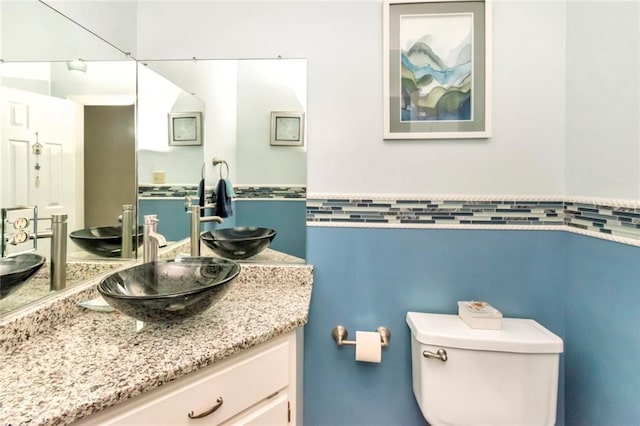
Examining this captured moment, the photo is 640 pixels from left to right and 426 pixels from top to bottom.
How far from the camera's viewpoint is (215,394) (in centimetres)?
78

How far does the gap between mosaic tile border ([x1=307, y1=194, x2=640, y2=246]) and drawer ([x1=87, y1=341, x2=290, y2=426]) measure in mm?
582

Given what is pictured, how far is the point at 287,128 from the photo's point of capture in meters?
1.33

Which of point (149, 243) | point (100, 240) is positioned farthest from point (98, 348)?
point (100, 240)

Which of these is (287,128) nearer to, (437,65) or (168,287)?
(437,65)

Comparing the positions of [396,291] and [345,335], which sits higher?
[396,291]

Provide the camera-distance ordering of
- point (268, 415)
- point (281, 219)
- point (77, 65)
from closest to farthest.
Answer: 1. point (268, 415)
2. point (77, 65)
3. point (281, 219)

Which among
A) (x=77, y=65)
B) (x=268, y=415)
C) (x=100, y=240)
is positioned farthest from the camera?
(x=100, y=240)

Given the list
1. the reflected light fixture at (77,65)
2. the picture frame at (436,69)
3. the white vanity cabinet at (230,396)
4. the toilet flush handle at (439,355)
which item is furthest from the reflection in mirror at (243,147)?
the toilet flush handle at (439,355)

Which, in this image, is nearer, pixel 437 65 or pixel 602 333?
pixel 602 333

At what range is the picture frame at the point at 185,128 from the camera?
1.42 metres

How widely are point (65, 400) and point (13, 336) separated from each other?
0.35 meters

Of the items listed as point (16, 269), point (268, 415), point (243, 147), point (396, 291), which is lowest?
point (268, 415)

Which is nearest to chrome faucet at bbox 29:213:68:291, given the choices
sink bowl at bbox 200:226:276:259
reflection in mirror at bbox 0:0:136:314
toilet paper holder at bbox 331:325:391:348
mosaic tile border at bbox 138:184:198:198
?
reflection in mirror at bbox 0:0:136:314

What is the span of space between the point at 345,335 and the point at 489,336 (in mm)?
545
